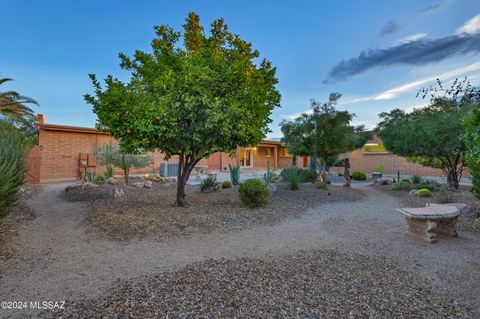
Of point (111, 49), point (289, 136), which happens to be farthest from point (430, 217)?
point (111, 49)

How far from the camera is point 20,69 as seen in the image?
11.7 m

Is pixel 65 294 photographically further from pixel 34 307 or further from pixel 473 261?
pixel 473 261

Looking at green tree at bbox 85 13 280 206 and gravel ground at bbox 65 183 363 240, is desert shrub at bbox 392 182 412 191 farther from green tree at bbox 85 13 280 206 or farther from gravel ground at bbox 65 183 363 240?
green tree at bbox 85 13 280 206

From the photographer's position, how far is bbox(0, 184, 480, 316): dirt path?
9.17 feet

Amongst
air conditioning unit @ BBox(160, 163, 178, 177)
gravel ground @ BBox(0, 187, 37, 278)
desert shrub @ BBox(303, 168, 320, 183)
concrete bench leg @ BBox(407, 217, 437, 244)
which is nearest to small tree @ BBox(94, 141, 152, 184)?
air conditioning unit @ BBox(160, 163, 178, 177)

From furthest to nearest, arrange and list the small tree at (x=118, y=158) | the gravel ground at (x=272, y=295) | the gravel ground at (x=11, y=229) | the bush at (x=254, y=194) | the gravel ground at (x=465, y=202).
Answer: the small tree at (x=118, y=158) → the bush at (x=254, y=194) → the gravel ground at (x=465, y=202) → the gravel ground at (x=11, y=229) → the gravel ground at (x=272, y=295)

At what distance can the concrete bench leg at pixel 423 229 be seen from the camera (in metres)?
4.39

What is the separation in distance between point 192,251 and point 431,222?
410cm

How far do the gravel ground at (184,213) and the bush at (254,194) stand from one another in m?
0.21

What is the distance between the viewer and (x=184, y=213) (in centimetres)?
597

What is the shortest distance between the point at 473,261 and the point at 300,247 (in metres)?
2.37

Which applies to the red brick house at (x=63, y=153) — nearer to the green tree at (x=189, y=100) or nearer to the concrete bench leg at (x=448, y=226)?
the green tree at (x=189, y=100)

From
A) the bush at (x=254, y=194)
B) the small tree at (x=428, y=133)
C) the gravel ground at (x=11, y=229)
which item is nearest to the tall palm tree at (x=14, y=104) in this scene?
the gravel ground at (x=11, y=229)

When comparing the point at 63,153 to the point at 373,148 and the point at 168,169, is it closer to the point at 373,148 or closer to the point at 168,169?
the point at 168,169
